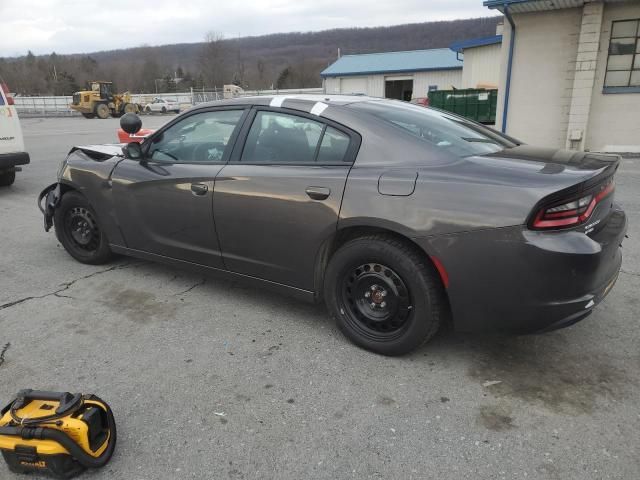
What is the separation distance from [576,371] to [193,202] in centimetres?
263

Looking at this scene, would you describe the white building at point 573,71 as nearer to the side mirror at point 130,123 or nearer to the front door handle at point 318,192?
the side mirror at point 130,123

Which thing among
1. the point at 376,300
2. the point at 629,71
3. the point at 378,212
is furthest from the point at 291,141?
the point at 629,71

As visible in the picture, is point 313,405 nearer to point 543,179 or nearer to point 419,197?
point 419,197

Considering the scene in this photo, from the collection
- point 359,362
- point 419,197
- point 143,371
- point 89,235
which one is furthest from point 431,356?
point 89,235

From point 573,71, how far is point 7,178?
1128 centimetres

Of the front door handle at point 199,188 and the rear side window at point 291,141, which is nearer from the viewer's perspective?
the rear side window at point 291,141

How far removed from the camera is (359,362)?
9.62 feet

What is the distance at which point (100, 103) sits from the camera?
34.3 meters

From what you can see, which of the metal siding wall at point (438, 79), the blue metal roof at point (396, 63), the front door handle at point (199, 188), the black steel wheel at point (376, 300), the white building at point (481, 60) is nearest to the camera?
the black steel wheel at point (376, 300)

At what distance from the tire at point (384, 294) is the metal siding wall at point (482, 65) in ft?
72.3

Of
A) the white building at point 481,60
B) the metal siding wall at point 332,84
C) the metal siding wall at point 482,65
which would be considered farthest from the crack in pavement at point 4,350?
the metal siding wall at point 332,84

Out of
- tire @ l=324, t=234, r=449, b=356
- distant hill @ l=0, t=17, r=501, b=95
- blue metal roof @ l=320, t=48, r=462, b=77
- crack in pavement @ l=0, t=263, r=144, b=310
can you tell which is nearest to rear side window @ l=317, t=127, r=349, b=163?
tire @ l=324, t=234, r=449, b=356

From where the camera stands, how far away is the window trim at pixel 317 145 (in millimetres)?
2986

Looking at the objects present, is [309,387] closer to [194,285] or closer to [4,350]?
[194,285]
